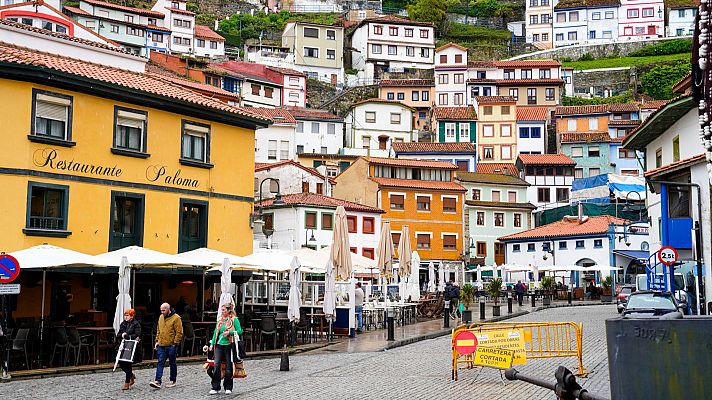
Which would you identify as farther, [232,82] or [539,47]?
[539,47]

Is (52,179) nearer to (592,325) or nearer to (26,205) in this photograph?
(26,205)

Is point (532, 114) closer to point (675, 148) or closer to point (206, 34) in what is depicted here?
point (206, 34)

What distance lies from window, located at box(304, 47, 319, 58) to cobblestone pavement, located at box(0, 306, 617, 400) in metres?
87.8

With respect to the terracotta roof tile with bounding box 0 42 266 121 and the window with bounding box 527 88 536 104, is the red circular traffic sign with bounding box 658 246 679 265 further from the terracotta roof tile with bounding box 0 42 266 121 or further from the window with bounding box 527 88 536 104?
the window with bounding box 527 88 536 104

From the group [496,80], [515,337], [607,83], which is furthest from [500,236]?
[515,337]

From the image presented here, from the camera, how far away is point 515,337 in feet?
55.3

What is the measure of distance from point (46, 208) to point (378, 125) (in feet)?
214

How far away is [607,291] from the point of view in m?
58.2

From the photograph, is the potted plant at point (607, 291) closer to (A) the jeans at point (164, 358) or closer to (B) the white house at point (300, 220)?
(B) the white house at point (300, 220)

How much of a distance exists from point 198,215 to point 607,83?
9035cm

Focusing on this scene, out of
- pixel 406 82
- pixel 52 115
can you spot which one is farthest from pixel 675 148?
pixel 406 82

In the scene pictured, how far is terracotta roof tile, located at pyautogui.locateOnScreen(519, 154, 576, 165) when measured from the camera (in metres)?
82.0

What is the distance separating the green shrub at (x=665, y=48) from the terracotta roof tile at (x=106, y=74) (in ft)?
317

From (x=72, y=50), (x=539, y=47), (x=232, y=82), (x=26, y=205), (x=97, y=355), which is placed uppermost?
(x=539, y=47)
